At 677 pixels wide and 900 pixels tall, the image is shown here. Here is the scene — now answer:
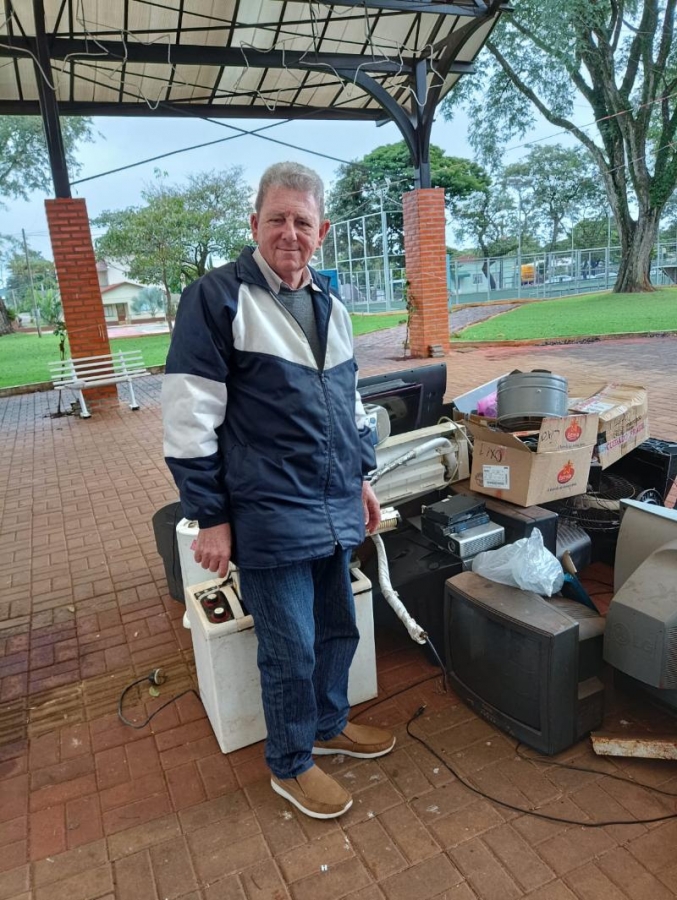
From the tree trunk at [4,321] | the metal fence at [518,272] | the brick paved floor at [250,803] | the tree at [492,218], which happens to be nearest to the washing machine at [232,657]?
the brick paved floor at [250,803]

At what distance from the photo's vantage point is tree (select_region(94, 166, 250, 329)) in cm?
1638

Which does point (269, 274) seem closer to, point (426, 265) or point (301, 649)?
point (301, 649)

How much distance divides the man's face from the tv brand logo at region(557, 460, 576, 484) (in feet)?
5.17

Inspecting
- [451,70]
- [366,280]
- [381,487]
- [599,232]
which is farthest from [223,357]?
[599,232]

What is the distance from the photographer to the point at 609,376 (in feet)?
26.5

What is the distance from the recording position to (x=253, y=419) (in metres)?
1.62

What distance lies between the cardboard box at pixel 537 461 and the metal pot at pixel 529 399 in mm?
159

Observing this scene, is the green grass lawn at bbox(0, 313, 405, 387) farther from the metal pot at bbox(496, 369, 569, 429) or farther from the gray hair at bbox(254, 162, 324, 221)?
the gray hair at bbox(254, 162, 324, 221)

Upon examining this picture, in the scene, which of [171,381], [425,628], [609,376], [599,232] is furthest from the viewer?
[599,232]

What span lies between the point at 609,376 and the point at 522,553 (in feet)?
21.9

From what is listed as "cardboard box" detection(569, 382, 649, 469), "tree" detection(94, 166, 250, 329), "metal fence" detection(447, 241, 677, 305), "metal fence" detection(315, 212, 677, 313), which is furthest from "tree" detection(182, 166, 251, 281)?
"cardboard box" detection(569, 382, 649, 469)

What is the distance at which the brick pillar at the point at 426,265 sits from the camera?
9.59m

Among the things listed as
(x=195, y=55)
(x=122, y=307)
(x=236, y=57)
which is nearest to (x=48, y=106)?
(x=195, y=55)

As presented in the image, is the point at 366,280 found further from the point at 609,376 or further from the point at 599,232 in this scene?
the point at 599,232
